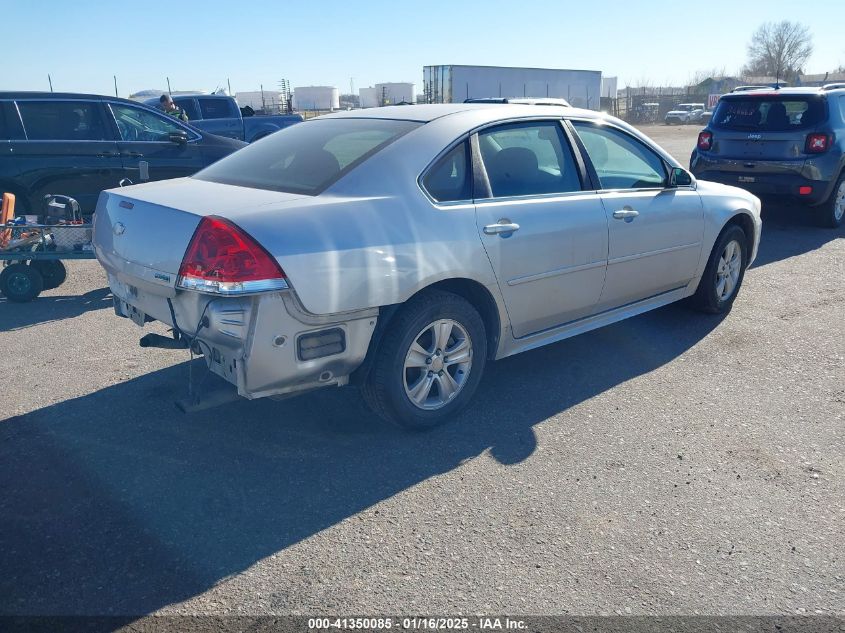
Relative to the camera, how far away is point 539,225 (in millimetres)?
4129

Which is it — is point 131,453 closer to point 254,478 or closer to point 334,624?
point 254,478

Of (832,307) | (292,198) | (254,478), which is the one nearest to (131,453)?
(254,478)

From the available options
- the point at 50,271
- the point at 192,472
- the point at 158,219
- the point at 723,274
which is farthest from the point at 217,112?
the point at 192,472

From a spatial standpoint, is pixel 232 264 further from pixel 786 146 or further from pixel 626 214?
pixel 786 146

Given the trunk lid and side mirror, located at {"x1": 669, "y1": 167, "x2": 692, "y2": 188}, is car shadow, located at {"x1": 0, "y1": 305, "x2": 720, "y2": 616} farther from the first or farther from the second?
side mirror, located at {"x1": 669, "y1": 167, "x2": 692, "y2": 188}

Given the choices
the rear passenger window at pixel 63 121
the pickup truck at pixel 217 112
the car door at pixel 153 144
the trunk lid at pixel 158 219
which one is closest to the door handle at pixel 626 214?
the trunk lid at pixel 158 219

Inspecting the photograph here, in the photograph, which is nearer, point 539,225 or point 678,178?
point 539,225

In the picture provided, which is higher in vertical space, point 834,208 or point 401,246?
point 401,246

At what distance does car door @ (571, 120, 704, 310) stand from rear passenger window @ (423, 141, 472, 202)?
1.07 metres

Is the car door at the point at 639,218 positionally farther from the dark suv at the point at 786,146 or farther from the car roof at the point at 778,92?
the car roof at the point at 778,92

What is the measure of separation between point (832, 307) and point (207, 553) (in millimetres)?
5614

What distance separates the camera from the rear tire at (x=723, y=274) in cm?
564

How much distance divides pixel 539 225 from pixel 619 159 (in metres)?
1.13

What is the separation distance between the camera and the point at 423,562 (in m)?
2.84
